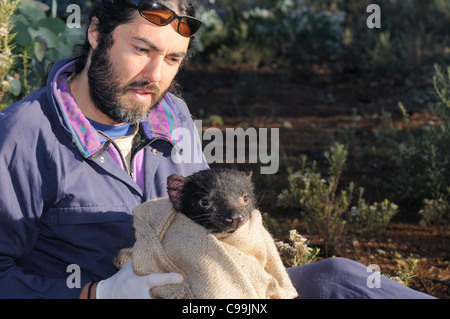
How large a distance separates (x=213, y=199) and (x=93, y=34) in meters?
1.12

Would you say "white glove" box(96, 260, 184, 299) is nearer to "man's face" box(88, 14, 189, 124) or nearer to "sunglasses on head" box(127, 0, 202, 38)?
"man's face" box(88, 14, 189, 124)

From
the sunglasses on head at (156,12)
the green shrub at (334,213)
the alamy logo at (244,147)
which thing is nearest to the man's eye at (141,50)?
the sunglasses on head at (156,12)

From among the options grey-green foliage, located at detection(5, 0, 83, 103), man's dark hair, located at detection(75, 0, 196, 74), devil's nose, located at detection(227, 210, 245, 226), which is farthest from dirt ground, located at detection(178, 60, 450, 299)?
man's dark hair, located at detection(75, 0, 196, 74)

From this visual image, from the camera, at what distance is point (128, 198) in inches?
107

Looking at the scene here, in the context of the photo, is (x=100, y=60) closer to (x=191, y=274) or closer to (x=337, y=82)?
(x=191, y=274)

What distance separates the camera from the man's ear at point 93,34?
9.61 ft

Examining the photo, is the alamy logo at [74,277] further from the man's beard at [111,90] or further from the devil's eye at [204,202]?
the man's beard at [111,90]

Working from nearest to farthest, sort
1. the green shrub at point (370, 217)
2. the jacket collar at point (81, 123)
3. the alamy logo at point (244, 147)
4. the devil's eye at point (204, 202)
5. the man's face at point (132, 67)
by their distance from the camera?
the devil's eye at point (204, 202)
the jacket collar at point (81, 123)
the man's face at point (132, 67)
the green shrub at point (370, 217)
the alamy logo at point (244, 147)

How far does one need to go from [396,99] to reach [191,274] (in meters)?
5.98

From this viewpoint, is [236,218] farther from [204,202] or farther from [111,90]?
[111,90]

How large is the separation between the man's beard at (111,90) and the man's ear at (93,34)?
68mm

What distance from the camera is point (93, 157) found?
103 inches

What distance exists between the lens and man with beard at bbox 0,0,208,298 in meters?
2.41

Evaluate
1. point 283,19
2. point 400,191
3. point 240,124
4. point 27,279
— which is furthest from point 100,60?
point 283,19
